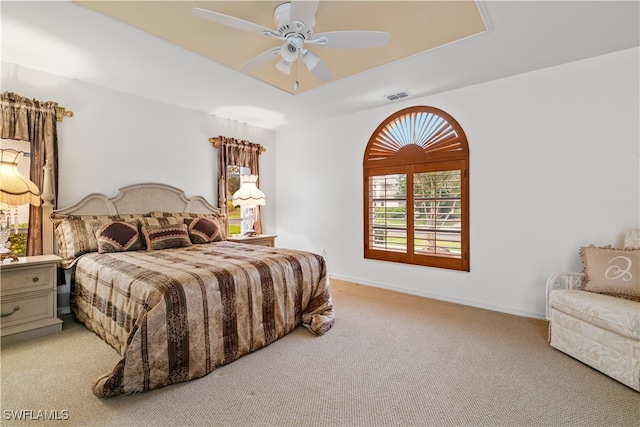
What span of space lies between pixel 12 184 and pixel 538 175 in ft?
16.8

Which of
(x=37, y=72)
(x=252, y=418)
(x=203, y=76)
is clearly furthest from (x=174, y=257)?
(x=37, y=72)

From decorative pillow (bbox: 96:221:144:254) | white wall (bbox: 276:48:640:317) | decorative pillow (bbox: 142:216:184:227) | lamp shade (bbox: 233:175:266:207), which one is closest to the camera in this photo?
white wall (bbox: 276:48:640:317)

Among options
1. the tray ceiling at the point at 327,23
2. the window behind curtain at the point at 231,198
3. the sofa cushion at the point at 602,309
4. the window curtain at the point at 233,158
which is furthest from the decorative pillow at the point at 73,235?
the sofa cushion at the point at 602,309

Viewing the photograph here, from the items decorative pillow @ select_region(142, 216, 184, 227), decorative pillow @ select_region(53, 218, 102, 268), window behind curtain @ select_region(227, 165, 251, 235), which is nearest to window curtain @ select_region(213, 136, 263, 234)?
window behind curtain @ select_region(227, 165, 251, 235)

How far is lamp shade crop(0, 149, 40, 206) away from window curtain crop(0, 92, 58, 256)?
1.32 ft

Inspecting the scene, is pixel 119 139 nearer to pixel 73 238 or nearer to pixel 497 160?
pixel 73 238

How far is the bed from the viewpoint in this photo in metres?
1.89

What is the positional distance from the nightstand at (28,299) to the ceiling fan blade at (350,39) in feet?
10.1

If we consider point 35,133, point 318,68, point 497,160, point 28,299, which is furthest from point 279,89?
point 28,299

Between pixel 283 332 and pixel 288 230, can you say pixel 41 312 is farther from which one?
pixel 288 230

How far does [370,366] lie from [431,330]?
969 millimetres

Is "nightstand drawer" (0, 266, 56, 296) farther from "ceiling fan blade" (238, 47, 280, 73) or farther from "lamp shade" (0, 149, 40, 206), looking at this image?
"ceiling fan blade" (238, 47, 280, 73)

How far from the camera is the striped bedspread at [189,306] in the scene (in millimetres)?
1854

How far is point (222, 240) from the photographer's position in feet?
13.4
